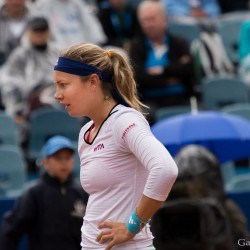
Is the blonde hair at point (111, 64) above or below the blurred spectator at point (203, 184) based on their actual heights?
above

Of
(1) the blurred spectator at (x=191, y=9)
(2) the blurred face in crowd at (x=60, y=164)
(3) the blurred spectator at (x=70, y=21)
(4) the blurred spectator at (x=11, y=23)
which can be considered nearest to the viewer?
(2) the blurred face in crowd at (x=60, y=164)

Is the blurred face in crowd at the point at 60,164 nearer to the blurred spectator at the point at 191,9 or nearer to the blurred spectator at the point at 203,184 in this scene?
the blurred spectator at the point at 203,184

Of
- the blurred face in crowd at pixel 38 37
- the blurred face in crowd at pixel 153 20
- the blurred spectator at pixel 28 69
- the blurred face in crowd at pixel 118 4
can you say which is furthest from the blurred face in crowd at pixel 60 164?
the blurred face in crowd at pixel 118 4

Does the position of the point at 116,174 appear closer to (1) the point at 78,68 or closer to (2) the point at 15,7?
(1) the point at 78,68

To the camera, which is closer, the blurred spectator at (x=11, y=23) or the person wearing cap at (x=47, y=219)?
the person wearing cap at (x=47, y=219)

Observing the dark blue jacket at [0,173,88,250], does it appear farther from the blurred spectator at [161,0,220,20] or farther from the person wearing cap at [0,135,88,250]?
the blurred spectator at [161,0,220,20]

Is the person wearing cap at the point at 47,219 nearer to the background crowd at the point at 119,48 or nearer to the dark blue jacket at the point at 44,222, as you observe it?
the dark blue jacket at the point at 44,222

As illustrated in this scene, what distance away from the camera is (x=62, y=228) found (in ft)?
21.8

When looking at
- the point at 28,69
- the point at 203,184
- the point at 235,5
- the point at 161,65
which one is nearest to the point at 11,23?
the point at 28,69

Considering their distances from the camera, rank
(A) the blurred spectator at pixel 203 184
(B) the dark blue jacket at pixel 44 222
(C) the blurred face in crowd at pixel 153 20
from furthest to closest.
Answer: (C) the blurred face in crowd at pixel 153 20, (B) the dark blue jacket at pixel 44 222, (A) the blurred spectator at pixel 203 184

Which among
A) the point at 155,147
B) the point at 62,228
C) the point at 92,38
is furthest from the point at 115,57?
the point at 92,38

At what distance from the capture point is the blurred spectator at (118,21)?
1162 centimetres

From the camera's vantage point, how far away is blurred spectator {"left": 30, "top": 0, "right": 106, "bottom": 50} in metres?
11.2

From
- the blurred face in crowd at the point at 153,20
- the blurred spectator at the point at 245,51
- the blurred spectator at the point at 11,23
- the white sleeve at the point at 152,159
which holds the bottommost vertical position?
the blurred spectator at the point at 245,51
